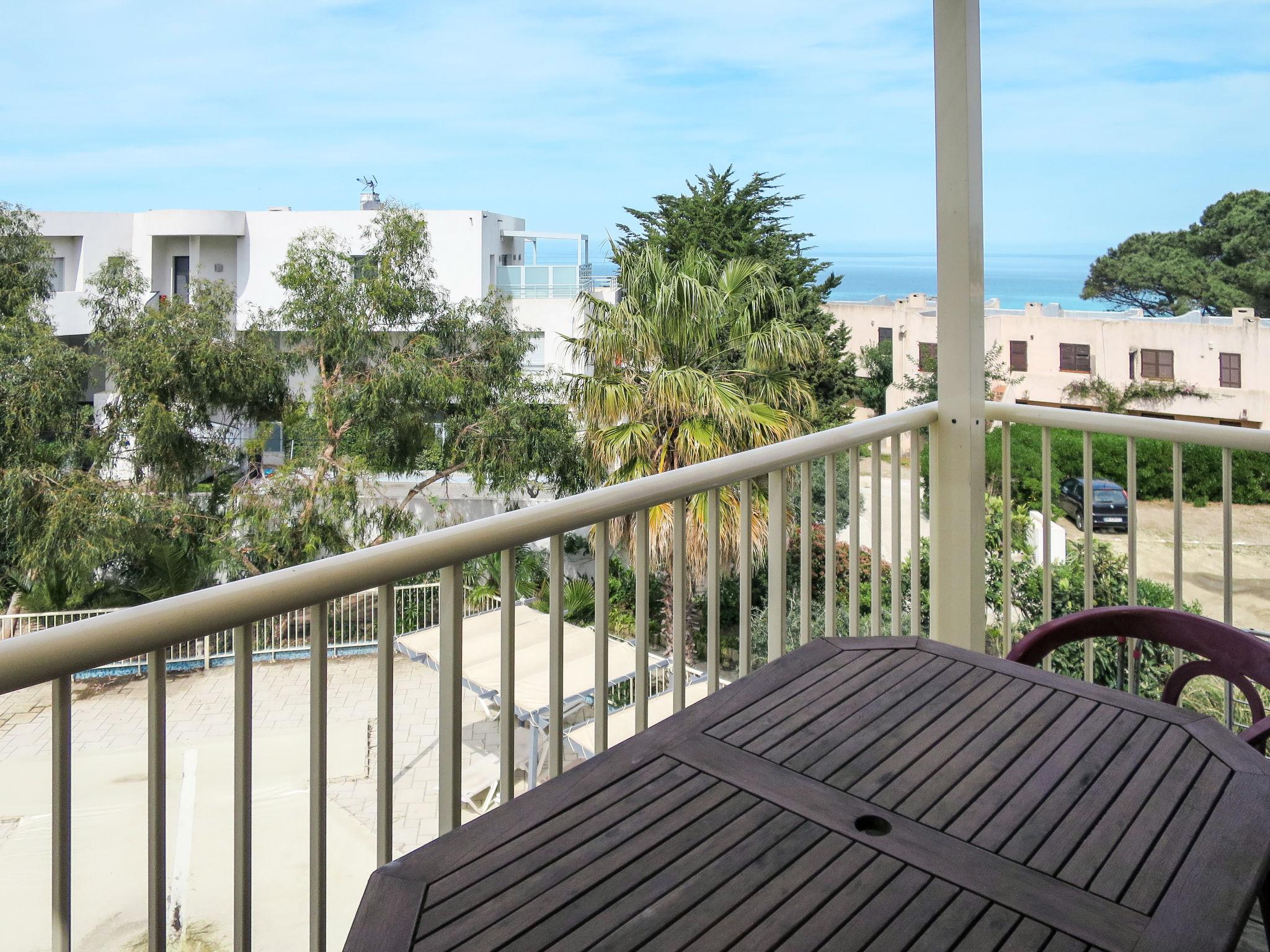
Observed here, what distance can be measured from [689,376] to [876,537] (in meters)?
7.91

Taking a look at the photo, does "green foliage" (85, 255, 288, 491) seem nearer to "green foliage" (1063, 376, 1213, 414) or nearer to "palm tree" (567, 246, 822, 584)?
"palm tree" (567, 246, 822, 584)

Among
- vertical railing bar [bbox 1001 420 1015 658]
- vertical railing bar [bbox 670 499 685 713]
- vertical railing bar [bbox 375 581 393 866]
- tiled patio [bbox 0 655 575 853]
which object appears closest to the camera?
vertical railing bar [bbox 375 581 393 866]

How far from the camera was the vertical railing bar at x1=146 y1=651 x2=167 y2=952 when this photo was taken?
984mm

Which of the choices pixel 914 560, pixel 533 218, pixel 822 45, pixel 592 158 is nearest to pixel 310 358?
pixel 533 218

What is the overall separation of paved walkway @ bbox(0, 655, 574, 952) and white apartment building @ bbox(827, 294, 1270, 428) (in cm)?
637

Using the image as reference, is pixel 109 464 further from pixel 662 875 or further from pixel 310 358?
pixel 662 875

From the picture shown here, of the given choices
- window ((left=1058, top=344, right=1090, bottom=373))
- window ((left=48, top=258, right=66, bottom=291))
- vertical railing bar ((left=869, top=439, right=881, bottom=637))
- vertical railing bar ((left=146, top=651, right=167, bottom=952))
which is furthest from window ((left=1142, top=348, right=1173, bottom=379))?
window ((left=48, top=258, right=66, bottom=291))

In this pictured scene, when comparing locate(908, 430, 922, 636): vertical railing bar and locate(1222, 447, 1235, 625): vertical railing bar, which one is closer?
locate(1222, 447, 1235, 625): vertical railing bar

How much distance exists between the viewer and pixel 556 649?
58.8 inches

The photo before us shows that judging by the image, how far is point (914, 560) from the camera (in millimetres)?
2387

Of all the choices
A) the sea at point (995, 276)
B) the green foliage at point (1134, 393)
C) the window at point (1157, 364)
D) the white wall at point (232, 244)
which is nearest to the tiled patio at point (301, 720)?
the white wall at point (232, 244)

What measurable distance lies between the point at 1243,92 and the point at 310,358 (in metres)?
12.0

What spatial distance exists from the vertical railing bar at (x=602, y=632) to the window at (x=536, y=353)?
12968 mm

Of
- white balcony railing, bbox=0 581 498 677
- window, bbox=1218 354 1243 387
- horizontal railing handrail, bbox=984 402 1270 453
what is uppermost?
window, bbox=1218 354 1243 387
